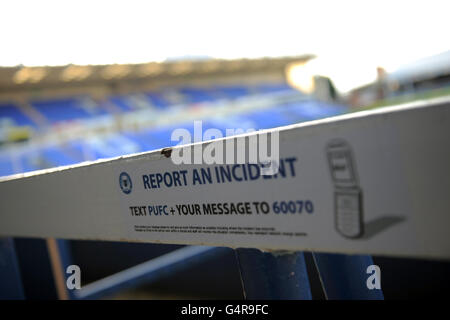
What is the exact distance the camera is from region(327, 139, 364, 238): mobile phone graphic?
867 millimetres

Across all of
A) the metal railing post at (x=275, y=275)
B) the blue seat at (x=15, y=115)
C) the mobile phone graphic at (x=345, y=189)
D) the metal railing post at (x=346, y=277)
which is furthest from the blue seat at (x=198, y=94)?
the mobile phone graphic at (x=345, y=189)

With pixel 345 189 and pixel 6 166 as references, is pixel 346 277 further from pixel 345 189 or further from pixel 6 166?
pixel 6 166

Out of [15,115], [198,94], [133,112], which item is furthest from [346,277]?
[198,94]

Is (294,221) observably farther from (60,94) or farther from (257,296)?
(60,94)

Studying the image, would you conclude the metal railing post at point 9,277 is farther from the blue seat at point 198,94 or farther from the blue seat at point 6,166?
the blue seat at point 198,94

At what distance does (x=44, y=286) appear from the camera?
310 cm

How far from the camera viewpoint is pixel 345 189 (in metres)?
0.89

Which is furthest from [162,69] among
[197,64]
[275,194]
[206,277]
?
[275,194]

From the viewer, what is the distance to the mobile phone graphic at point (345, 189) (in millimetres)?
867

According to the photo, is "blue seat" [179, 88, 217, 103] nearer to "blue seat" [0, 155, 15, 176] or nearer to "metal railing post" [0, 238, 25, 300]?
"blue seat" [0, 155, 15, 176]

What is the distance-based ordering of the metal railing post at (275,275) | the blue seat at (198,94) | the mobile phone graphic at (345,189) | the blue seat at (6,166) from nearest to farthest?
the mobile phone graphic at (345,189), the metal railing post at (275,275), the blue seat at (6,166), the blue seat at (198,94)

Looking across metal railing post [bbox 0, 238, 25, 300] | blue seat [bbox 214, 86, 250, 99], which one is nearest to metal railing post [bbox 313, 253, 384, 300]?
metal railing post [bbox 0, 238, 25, 300]

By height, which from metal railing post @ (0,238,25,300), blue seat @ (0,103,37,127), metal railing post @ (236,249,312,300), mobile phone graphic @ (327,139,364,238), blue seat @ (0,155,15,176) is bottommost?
metal railing post @ (0,238,25,300)

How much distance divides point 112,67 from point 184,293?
12.7m
